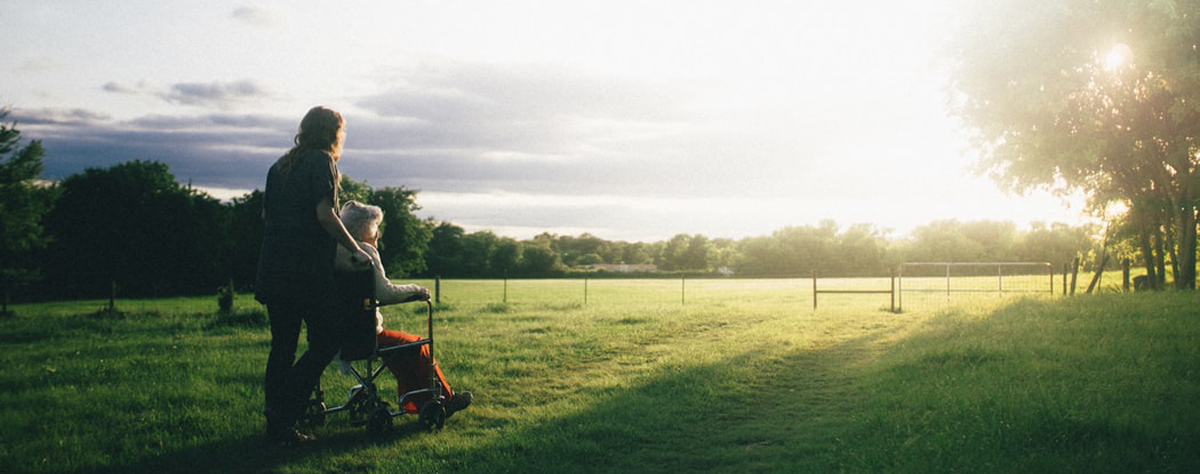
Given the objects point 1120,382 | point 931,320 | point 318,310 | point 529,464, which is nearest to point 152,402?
point 318,310

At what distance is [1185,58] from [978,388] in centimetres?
1366

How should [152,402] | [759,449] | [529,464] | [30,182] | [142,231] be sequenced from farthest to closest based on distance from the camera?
1. [142,231]
2. [30,182]
3. [152,402]
4. [759,449]
5. [529,464]

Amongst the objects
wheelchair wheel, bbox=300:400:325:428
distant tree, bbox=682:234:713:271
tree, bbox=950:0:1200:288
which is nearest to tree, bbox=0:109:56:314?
wheelchair wheel, bbox=300:400:325:428

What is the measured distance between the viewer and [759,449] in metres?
5.34

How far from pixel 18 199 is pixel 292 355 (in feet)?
127

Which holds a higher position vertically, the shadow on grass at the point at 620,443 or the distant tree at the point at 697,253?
the distant tree at the point at 697,253

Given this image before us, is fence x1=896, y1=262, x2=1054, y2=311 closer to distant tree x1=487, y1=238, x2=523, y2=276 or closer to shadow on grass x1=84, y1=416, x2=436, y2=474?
shadow on grass x1=84, y1=416, x2=436, y2=474

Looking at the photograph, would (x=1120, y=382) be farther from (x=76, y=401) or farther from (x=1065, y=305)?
(x=76, y=401)

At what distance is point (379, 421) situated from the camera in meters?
5.45

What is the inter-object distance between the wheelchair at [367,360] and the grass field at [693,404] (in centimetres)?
16

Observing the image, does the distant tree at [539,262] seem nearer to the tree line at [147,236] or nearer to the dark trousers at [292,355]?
the tree line at [147,236]

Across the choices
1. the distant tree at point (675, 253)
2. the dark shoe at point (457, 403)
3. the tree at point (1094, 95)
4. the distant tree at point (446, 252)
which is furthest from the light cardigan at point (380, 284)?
the distant tree at point (675, 253)

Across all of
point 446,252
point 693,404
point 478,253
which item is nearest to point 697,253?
point 478,253

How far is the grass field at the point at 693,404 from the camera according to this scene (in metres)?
4.84
